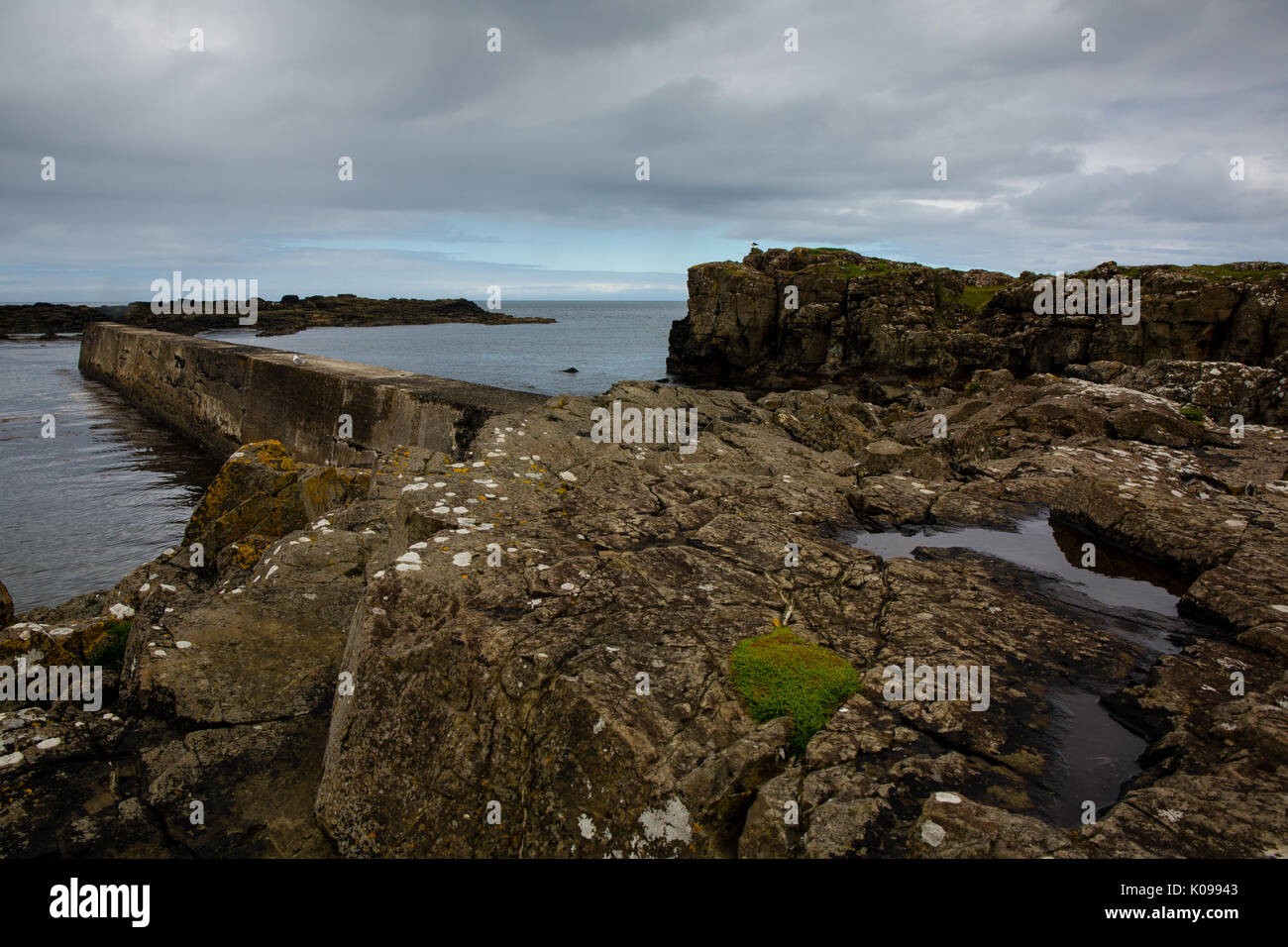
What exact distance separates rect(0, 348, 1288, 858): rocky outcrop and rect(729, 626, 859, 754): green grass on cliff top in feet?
0.20

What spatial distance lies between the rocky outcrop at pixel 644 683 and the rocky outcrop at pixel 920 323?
2641cm

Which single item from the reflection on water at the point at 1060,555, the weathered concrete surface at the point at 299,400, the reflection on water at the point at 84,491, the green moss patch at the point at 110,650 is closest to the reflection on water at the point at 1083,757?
the reflection on water at the point at 1060,555

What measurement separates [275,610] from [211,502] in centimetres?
409

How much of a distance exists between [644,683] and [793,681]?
1.05m

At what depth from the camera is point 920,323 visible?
43.3 m

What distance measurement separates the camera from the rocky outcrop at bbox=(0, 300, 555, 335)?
82125 millimetres

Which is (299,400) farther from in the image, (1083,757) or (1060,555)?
(1083,757)

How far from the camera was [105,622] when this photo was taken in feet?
25.2

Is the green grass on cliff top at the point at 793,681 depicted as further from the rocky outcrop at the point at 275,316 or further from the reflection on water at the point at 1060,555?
the rocky outcrop at the point at 275,316

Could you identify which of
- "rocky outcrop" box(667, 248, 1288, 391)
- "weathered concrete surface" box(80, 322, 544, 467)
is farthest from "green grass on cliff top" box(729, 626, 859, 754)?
"rocky outcrop" box(667, 248, 1288, 391)

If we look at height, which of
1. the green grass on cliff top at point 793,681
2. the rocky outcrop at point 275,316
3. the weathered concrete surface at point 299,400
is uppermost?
the rocky outcrop at point 275,316

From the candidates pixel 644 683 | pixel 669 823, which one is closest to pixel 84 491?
pixel 644 683

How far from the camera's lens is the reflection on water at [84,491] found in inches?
547
